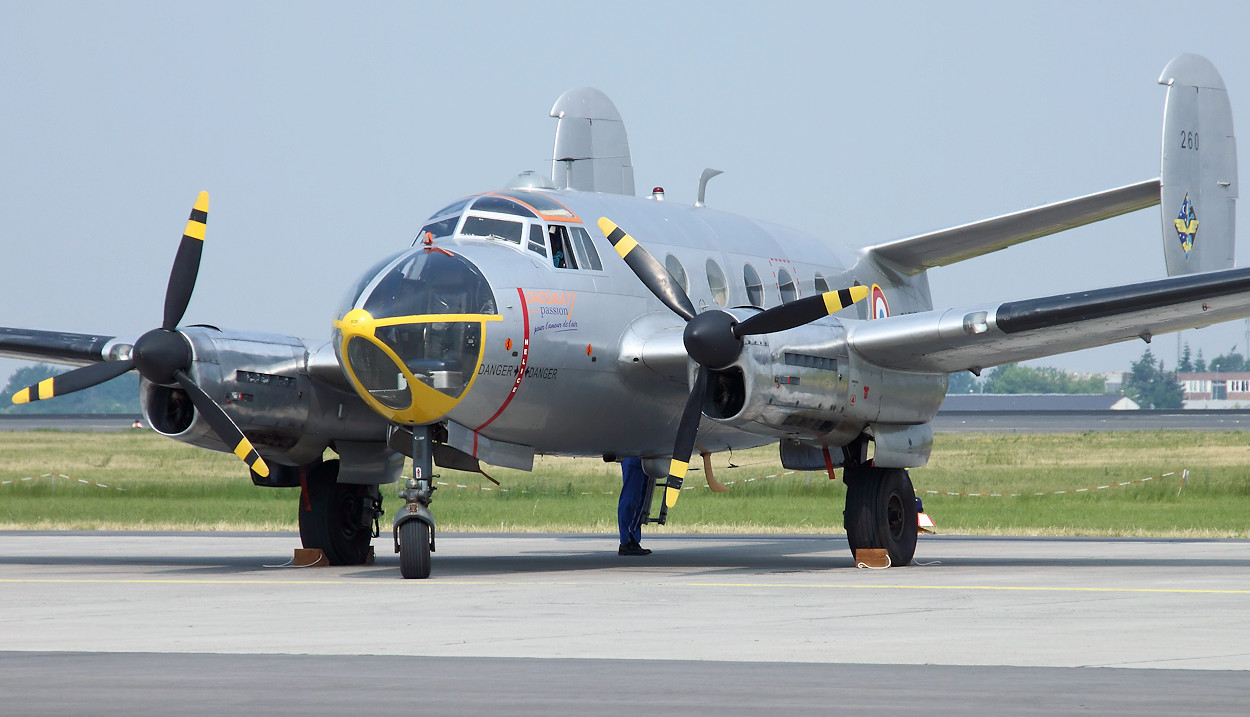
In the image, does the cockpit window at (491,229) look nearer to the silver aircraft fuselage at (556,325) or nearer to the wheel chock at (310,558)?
the silver aircraft fuselage at (556,325)

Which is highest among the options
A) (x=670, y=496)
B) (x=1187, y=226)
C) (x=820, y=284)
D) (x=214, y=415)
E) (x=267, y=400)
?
(x=1187, y=226)

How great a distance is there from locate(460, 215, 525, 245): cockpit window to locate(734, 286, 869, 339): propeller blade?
286 centimetres

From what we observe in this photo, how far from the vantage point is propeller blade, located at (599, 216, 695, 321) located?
661 inches

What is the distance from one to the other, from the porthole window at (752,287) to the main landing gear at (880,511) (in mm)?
2445

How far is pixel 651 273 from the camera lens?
1680 centimetres

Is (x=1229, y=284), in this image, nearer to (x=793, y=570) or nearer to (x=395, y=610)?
(x=793, y=570)

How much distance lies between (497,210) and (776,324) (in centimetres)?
352

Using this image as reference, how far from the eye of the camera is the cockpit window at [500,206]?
16.9 metres

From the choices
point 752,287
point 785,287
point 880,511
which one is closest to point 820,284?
point 785,287

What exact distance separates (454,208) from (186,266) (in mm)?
3812

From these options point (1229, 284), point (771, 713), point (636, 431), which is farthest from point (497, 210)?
point (771, 713)

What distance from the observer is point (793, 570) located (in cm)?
1780

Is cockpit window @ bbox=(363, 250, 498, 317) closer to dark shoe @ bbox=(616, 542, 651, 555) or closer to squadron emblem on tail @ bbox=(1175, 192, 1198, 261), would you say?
dark shoe @ bbox=(616, 542, 651, 555)

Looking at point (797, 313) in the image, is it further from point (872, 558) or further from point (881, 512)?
point (872, 558)
